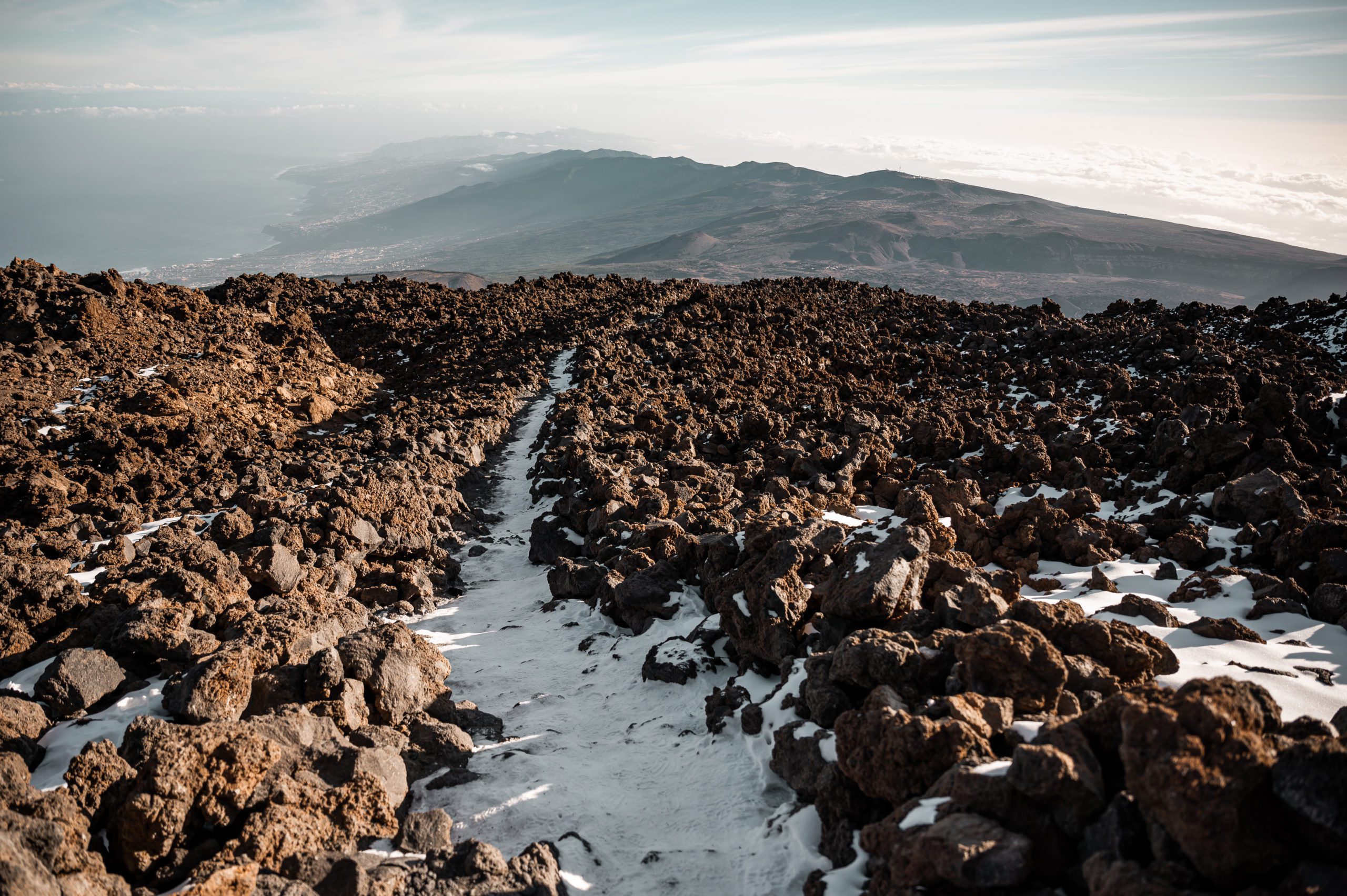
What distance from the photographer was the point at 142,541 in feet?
38.0

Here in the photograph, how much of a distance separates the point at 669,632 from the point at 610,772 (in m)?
3.06

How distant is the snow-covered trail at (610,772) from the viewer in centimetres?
666

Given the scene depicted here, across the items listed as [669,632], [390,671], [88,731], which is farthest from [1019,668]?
[88,731]

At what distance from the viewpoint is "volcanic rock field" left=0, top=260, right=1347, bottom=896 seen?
4.67 metres

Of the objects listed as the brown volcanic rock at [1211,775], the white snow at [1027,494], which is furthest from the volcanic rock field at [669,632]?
the white snow at [1027,494]

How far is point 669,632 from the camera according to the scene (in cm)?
1112

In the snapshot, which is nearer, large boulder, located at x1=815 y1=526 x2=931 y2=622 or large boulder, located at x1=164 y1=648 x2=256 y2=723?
large boulder, located at x1=164 y1=648 x2=256 y2=723

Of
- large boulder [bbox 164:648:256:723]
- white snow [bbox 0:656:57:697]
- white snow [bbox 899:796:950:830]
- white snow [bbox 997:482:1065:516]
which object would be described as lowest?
A: white snow [bbox 0:656:57:697]

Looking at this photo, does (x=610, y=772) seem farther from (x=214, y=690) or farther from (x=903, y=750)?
(x=214, y=690)

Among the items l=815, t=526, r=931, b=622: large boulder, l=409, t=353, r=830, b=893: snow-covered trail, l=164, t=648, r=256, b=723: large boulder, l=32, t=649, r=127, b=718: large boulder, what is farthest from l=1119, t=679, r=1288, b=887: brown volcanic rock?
l=32, t=649, r=127, b=718: large boulder

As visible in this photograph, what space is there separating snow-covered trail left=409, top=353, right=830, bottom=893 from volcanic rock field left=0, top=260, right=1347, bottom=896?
50mm

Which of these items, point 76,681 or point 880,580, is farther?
point 880,580

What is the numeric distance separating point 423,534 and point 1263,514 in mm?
15245

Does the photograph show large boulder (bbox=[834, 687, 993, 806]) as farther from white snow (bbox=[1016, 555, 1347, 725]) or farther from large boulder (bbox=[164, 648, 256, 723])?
large boulder (bbox=[164, 648, 256, 723])
